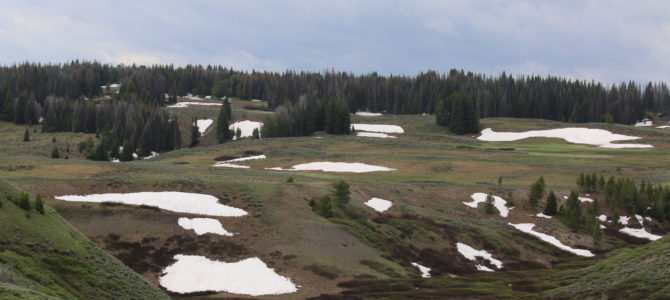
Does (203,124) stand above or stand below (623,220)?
above

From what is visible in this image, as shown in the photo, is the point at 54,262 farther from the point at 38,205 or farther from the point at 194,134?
the point at 194,134

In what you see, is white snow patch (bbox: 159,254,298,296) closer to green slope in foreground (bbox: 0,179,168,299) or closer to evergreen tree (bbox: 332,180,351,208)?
green slope in foreground (bbox: 0,179,168,299)

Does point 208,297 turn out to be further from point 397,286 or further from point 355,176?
point 355,176

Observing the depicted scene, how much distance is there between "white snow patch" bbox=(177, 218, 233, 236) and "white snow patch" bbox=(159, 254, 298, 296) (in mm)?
3898

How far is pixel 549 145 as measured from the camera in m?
128

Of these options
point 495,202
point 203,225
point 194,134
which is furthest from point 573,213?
point 194,134

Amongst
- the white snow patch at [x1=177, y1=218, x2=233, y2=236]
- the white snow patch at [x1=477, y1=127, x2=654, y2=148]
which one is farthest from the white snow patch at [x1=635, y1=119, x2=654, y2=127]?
the white snow patch at [x1=177, y1=218, x2=233, y2=236]

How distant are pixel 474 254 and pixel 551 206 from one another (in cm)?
1774

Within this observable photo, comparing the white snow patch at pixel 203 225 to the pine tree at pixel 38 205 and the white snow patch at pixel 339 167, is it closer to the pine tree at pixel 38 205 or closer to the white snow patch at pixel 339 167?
the pine tree at pixel 38 205

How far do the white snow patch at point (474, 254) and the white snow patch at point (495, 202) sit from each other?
13570 millimetres

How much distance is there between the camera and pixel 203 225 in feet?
161

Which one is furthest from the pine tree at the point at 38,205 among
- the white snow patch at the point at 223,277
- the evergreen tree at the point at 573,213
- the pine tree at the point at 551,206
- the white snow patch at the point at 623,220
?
the white snow patch at the point at 623,220

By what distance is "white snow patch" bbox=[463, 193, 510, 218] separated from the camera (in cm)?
6906

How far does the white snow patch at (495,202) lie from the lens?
69.1m
